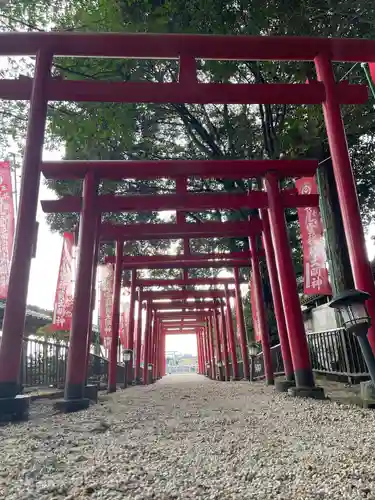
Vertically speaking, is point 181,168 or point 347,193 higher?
point 181,168

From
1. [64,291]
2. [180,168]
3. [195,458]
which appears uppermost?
[180,168]

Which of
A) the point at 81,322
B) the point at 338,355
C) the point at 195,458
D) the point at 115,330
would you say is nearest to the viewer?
the point at 195,458

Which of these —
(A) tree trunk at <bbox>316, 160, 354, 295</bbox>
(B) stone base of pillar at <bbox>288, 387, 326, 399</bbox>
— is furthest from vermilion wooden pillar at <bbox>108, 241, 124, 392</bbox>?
(B) stone base of pillar at <bbox>288, 387, 326, 399</bbox>

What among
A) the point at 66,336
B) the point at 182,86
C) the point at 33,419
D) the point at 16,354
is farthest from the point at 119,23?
the point at 66,336

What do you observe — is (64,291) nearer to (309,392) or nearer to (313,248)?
(313,248)

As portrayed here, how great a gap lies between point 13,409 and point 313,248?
6.02 meters

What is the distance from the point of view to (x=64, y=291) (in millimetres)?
9688

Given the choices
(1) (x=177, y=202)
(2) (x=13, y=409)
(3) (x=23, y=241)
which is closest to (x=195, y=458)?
(2) (x=13, y=409)

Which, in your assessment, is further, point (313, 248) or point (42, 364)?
point (42, 364)

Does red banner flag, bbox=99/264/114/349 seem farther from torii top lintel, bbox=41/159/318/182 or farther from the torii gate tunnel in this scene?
torii top lintel, bbox=41/159/318/182

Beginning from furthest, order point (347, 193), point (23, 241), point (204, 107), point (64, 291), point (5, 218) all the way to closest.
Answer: point (204, 107) → point (64, 291) → point (5, 218) → point (347, 193) → point (23, 241)

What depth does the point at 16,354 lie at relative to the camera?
4.05 meters

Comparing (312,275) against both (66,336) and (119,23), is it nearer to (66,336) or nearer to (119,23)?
(119,23)

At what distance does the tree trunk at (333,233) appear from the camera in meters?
6.95
